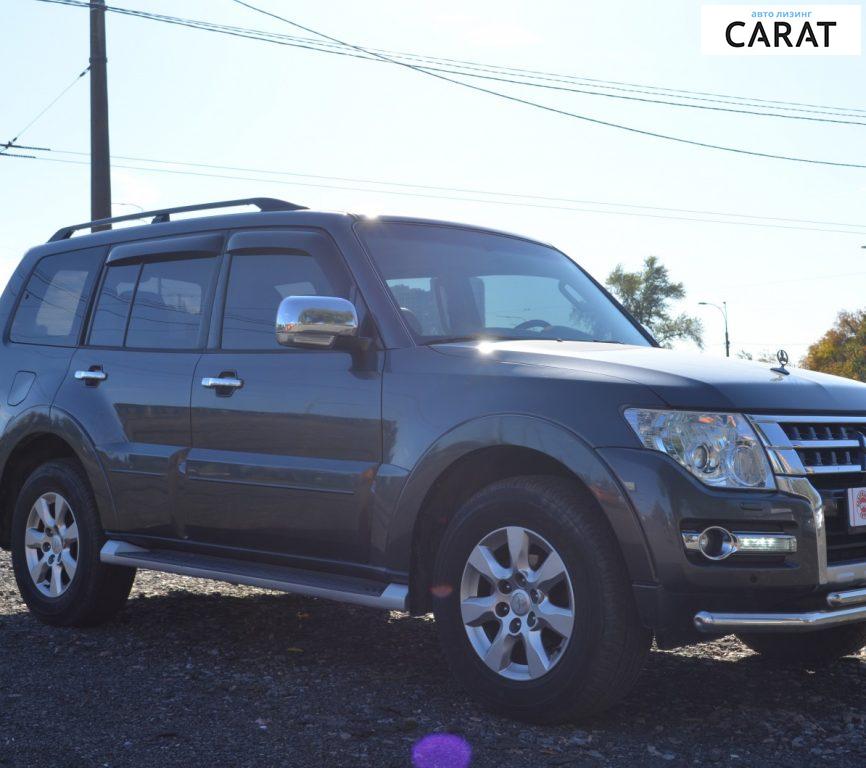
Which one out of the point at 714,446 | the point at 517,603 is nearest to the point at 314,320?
the point at 517,603

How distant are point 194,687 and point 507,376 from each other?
1.82m

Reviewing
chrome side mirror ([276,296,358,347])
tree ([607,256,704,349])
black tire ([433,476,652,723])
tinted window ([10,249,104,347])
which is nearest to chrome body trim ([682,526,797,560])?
black tire ([433,476,652,723])

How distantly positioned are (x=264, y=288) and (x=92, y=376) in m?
1.20

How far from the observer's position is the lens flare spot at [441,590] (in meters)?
4.26

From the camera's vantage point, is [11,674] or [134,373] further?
[134,373]

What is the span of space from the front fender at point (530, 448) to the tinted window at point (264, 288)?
994 millimetres

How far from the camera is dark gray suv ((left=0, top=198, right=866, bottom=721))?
381 cm

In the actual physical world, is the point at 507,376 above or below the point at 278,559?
above

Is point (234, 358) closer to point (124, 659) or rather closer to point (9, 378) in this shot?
point (124, 659)

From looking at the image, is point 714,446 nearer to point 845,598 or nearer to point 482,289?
point 845,598

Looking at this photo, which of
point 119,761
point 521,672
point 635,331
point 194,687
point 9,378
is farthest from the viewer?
point 9,378

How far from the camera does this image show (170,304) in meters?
5.74

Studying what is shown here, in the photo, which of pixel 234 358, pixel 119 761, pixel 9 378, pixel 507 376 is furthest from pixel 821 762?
pixel 9 378

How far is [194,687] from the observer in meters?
4.74
